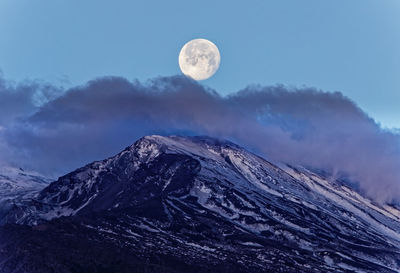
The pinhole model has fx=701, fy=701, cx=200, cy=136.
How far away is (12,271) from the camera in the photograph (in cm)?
19688

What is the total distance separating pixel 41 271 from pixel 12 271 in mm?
7956

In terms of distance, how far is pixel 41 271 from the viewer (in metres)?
198
